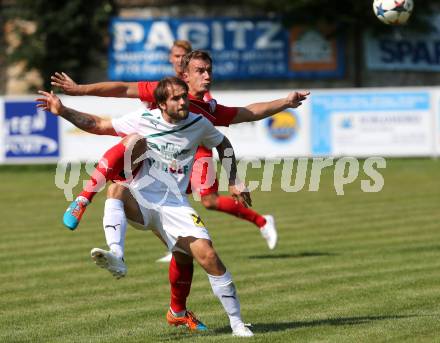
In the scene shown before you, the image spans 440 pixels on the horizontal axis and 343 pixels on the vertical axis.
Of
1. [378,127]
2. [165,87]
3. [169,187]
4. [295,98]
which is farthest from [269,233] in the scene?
[378,127]

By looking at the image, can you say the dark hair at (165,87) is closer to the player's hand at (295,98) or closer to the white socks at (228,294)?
the player's hand at (295,98)

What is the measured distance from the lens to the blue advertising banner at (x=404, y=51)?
36.2 m

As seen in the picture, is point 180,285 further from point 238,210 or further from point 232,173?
point 238,210

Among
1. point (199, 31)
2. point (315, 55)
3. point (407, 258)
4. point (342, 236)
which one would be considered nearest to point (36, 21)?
point (199, 31)

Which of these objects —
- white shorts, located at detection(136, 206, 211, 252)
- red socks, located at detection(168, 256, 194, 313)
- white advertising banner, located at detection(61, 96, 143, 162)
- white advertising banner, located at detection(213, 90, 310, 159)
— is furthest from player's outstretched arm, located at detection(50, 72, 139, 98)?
white advertising banner, located at detection(61, 96, 143, 162)

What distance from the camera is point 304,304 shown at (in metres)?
9.88

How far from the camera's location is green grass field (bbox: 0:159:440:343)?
28.4 ft

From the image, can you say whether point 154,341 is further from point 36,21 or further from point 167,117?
point 36,21

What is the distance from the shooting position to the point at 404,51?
119 feet

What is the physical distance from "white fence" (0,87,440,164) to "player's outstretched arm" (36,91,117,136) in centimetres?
1760

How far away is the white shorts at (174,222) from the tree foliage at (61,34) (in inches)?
1121

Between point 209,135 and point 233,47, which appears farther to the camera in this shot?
point 233,47

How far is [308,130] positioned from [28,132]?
6768 mm

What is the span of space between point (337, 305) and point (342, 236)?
566 centimetres
